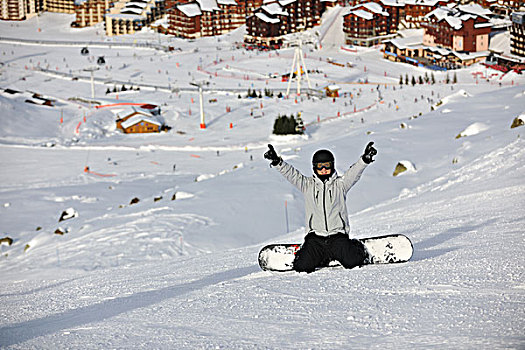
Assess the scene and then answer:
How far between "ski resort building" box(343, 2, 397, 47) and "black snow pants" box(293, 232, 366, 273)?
71.1 meters

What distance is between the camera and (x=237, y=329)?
4.22 meters

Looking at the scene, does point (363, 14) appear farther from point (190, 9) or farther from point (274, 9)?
point (190, 9)

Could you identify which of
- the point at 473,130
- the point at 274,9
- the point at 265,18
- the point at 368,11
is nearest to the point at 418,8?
the point at 368,11

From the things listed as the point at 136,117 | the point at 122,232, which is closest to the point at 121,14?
the point at 136,117

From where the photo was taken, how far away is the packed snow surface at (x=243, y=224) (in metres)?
4.24

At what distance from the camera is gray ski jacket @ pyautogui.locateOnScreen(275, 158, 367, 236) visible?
575 centimetres

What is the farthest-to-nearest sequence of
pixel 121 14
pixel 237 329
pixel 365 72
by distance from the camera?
pixel 121 14 → pixel 365 72 → pixel 237 329

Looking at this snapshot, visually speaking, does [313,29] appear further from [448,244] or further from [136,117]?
[448,244]

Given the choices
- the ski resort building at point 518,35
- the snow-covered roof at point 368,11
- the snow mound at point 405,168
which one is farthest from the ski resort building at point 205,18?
the snow mound at point 405,168

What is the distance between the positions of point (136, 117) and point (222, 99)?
10239 millimetres

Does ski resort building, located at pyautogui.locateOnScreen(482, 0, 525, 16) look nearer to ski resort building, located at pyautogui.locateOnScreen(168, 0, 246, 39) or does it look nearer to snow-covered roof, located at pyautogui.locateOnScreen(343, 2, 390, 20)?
snow-covered roof, located at pyautogui.locateOnScreen(343, 2, 390, 20)

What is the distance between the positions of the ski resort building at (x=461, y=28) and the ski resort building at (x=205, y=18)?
104ft

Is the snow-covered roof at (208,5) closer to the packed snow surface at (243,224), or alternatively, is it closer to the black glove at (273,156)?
the packed snow surface at (243,224)

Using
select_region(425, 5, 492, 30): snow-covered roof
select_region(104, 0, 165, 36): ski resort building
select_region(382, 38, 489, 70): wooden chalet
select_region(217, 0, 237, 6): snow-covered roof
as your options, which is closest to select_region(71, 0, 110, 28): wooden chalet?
select_region(104, 0, 165, 36): ski resort building
